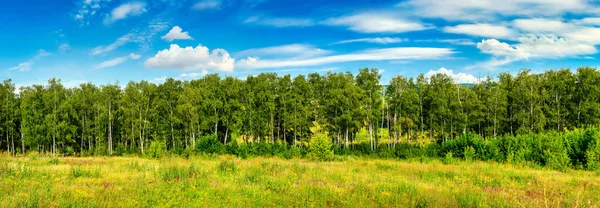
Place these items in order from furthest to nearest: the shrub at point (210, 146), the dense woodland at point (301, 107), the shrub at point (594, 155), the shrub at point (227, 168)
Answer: the dense woodland at point (301, 107) < the shrub at point (210, 146) < the shrub at point (594, 155) < the shrub at point (227, 168)

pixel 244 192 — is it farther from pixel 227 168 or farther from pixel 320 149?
pixel 320 149

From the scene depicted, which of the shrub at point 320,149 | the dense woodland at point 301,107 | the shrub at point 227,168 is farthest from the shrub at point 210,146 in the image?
the shrub at point 227,168

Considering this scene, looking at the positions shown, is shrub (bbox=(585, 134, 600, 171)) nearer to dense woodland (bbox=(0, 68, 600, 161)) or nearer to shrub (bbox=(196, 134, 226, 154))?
dense woodland (bbox=(0, 68, 600, 161))

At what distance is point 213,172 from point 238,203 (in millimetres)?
6006

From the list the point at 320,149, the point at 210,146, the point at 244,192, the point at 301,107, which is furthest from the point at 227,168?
the point at 301,107

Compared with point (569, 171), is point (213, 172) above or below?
above

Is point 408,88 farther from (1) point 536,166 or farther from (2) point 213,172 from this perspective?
(2) point 213,172

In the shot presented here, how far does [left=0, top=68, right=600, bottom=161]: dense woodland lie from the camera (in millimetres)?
49719

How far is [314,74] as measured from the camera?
56531mm

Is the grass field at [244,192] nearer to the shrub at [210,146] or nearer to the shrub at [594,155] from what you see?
the shrub at [594,155]

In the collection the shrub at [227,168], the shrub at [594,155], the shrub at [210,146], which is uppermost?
the shrub at [227,168]

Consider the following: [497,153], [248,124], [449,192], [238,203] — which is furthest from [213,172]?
[248,124]

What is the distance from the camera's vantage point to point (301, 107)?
53.0 m

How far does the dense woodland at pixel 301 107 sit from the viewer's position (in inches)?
1957
